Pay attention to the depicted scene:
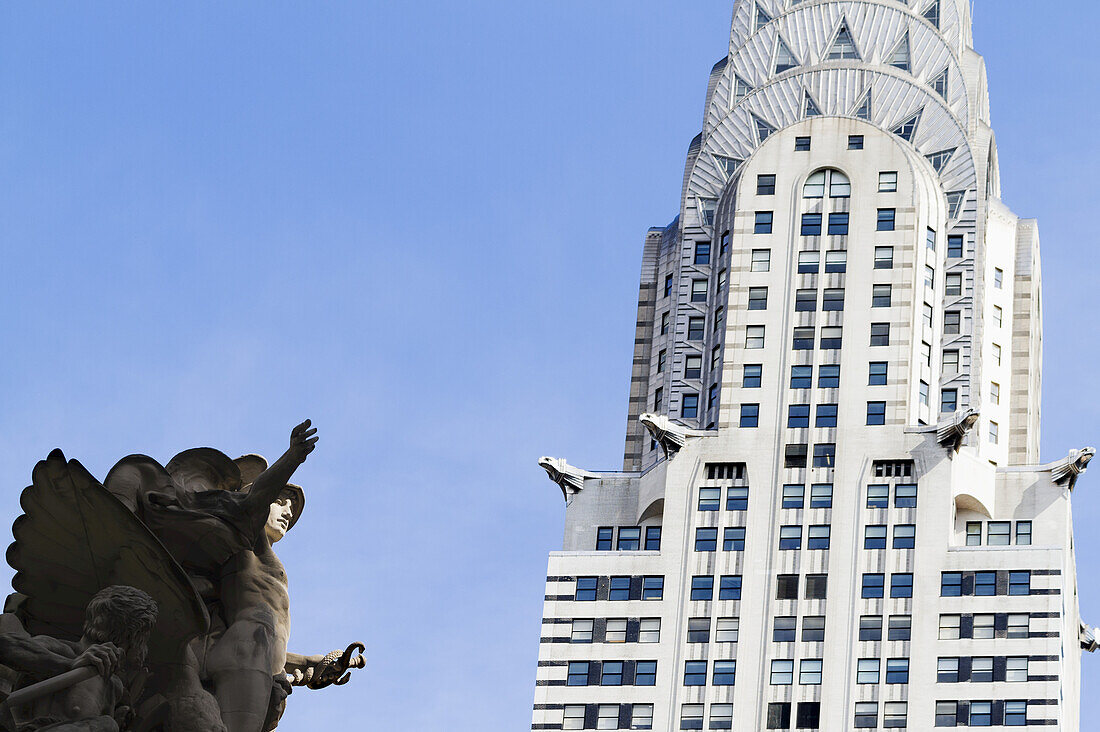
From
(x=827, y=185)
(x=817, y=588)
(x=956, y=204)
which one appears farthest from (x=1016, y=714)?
(x=827, y=185)

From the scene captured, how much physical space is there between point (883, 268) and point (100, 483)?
13229 cm

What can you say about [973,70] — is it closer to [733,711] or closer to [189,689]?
[733,711]

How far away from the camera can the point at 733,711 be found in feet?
471

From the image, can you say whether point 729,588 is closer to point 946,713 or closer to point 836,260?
point 946,713

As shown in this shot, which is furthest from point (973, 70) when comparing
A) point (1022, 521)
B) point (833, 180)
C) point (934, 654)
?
point (934, 654)

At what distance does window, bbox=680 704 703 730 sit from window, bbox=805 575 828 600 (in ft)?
28.6

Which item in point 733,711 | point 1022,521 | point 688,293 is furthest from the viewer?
point 688,293

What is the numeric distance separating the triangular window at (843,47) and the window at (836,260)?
1364 centimetres

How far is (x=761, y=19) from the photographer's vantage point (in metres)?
169

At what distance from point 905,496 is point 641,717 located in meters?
19.6

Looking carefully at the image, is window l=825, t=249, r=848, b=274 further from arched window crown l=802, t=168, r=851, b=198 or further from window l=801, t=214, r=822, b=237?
arched window crown l=802, t=168, r=851, b=198

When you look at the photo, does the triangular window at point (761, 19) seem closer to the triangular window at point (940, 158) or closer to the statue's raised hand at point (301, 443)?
the triangular window at point (940, 158)

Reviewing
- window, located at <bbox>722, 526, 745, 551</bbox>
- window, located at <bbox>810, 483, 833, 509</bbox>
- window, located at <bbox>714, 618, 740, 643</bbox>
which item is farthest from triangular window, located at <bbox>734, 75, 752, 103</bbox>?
window, located at <bbox>714, 618, 740, 643</bbox>

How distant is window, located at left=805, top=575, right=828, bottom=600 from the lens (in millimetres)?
146375
